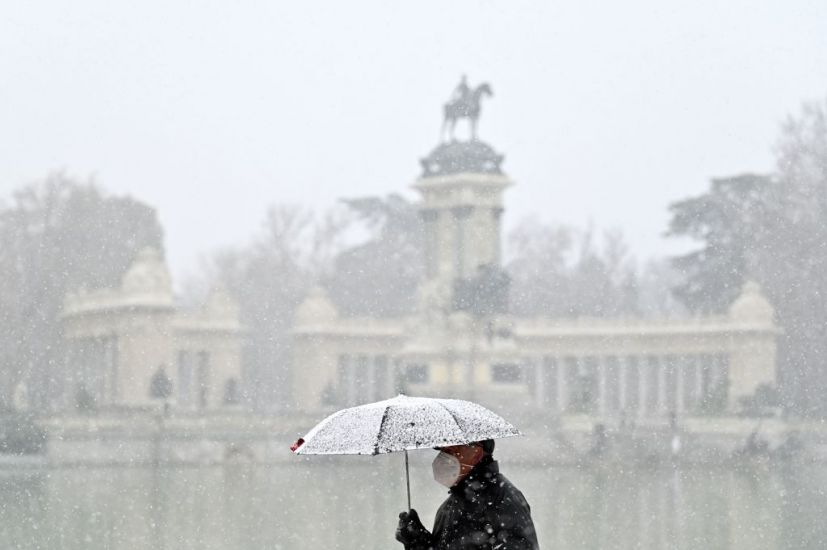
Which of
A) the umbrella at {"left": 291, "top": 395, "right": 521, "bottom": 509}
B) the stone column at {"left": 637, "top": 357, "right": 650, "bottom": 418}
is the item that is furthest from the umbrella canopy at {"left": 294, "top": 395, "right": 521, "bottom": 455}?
the stone column at {"left": 637, "top": 357, "right": 650, "bottom": 418}

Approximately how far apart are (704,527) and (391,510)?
18.6ft

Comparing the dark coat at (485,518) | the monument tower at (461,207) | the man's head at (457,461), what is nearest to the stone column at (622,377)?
the monument tower at (461,207)

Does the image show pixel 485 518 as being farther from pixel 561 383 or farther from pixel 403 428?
pixel 561 383

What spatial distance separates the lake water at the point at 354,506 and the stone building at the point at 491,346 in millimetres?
6145

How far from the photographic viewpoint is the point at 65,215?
47.5 m

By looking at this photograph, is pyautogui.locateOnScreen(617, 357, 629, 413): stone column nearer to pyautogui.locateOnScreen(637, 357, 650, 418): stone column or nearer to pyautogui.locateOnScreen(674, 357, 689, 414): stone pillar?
pyautogui.locateOnScreen(637, 357, 650, 418): stone column

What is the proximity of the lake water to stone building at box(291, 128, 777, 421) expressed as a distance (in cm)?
614

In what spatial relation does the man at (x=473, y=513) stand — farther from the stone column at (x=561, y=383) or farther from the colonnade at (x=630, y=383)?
the stone column at (x=561, y=383)

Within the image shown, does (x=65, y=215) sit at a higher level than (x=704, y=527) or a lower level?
higher

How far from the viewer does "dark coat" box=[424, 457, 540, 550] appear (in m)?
4.89

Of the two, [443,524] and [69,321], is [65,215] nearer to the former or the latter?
[69,321]

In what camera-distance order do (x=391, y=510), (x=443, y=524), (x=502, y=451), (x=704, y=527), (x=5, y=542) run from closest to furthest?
(x=443, y=524)
(x=5, y=542)
(x=704, y=527)
(x=391, y=510)
(x=502, y=451)

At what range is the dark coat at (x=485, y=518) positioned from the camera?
16.0 ft

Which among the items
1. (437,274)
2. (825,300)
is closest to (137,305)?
(437,274)
